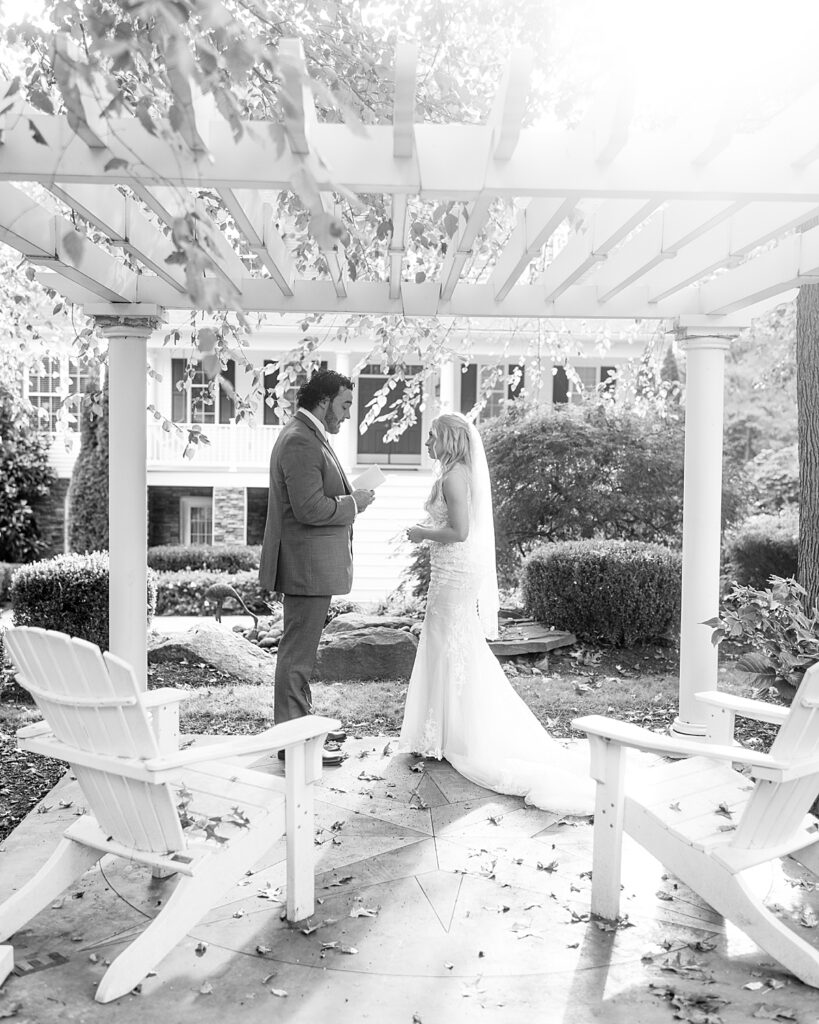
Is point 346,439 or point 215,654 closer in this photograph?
point 215,654

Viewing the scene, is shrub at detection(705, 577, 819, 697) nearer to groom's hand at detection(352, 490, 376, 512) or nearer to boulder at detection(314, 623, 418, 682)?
groom's hand at detection(352, 490, 376, 512)

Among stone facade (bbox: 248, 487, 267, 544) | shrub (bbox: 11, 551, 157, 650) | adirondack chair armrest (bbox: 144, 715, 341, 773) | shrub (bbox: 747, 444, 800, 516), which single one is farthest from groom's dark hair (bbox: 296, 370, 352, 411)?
stone facade (bbox: 248, 487, 267, 544)

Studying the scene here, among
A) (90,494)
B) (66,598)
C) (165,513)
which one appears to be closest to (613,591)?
(66,598)

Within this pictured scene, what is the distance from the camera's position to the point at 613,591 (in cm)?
899

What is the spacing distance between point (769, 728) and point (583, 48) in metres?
5.23

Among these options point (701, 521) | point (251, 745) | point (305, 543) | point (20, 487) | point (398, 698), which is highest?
point (20, 487)

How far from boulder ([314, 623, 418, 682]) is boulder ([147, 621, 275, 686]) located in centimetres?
50

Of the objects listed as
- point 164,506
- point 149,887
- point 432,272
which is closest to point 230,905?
point 149,887

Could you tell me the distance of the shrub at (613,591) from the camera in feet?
29.5

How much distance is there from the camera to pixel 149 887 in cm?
382

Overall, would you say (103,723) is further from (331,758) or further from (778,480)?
(778,480)

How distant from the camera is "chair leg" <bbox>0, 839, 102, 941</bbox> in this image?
3236 millimetres

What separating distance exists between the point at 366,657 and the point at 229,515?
11052 mm

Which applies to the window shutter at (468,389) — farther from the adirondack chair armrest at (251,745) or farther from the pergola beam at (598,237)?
the adirondack chair armrest at (251,745)
